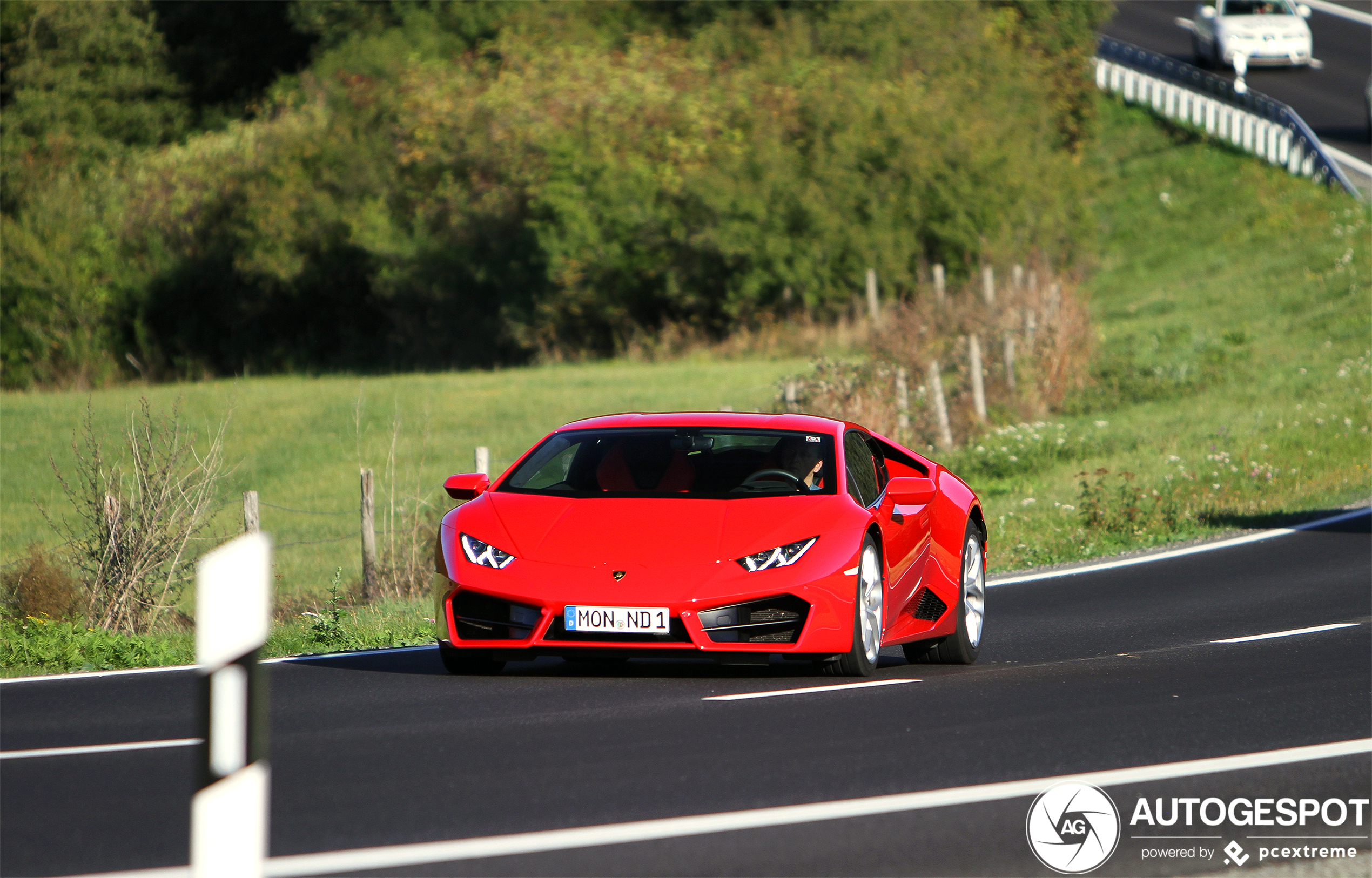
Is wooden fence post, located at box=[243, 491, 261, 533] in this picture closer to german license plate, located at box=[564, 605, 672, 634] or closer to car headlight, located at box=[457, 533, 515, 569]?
car headlight, located at box=[457, 533, 515, 569]

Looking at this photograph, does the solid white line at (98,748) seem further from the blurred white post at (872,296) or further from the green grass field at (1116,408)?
the blurred white post at (872,296)

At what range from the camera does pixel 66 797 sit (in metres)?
6.27

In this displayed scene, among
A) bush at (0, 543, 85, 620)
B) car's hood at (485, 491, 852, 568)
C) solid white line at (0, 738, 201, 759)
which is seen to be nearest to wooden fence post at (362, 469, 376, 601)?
bush at (0, 543, 85, 620)

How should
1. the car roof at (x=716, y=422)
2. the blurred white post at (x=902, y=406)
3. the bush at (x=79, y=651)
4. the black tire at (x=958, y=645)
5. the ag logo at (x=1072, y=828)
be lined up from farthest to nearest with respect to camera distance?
the blurred white post at (x=902, y=406) < the bush at (x=79, y=651) < the black tire at (x=958, y=645) < the car roof at (x=716, y=422) < the ag logo at (x=1072, y=828)

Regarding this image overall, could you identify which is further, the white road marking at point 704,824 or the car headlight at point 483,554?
the car headlight at point 483,554

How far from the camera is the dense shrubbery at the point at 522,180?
45.3 meters

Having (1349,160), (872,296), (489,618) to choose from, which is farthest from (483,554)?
(1349,160)

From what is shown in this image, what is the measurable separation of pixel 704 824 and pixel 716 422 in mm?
4570

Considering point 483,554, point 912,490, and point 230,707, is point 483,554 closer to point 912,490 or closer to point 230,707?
point 912,490

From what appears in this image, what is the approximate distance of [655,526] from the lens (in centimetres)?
918

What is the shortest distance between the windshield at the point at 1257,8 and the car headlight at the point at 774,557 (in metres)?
56.1

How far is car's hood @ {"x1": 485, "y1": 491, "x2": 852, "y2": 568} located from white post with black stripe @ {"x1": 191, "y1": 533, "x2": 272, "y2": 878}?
5.51 m

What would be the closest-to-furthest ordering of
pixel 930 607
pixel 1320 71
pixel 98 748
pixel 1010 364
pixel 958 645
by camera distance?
pixel 98 748
pixel 930 607
pixel 958 645
pixel 1010 364
pixel 1320 71
